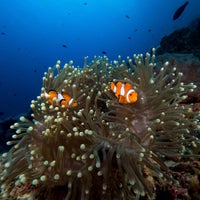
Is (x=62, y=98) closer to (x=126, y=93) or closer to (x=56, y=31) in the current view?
(x=126, y=93)

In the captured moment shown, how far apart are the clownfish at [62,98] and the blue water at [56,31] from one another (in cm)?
6414

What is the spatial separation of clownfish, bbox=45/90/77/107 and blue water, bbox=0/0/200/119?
64144mm

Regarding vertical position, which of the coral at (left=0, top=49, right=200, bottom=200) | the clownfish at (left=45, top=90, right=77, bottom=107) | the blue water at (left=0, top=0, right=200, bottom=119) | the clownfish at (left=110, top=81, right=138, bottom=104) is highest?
the blue water at (left=0, top=0, right=200, bottom=119)

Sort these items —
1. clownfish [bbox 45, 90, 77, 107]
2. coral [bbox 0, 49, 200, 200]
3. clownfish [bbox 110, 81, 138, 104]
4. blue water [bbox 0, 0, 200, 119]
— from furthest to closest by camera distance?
blue water [bbox 0, 0, 200, 119], clownfish [bbox 45, 90, 77, 107], clownfish [bbox 110, 81, 138, 104], coral [bbox 0, 49, 200, 200]

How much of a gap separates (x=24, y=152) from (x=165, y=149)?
1.65 m

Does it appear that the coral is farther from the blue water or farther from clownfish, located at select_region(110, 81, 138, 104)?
the blue water

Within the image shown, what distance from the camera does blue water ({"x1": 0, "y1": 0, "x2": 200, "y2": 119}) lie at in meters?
71.6

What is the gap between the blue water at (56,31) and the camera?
7162cm

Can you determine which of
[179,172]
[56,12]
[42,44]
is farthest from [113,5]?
[179,172]

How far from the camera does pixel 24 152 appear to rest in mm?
2502

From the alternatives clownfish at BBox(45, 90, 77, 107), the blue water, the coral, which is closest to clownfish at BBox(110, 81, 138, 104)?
the coral

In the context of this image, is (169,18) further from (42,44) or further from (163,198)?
(163,198)

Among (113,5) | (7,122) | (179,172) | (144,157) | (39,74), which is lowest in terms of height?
(179,172)

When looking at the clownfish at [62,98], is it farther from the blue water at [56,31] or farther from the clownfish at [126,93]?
the blue water at [56,31]
